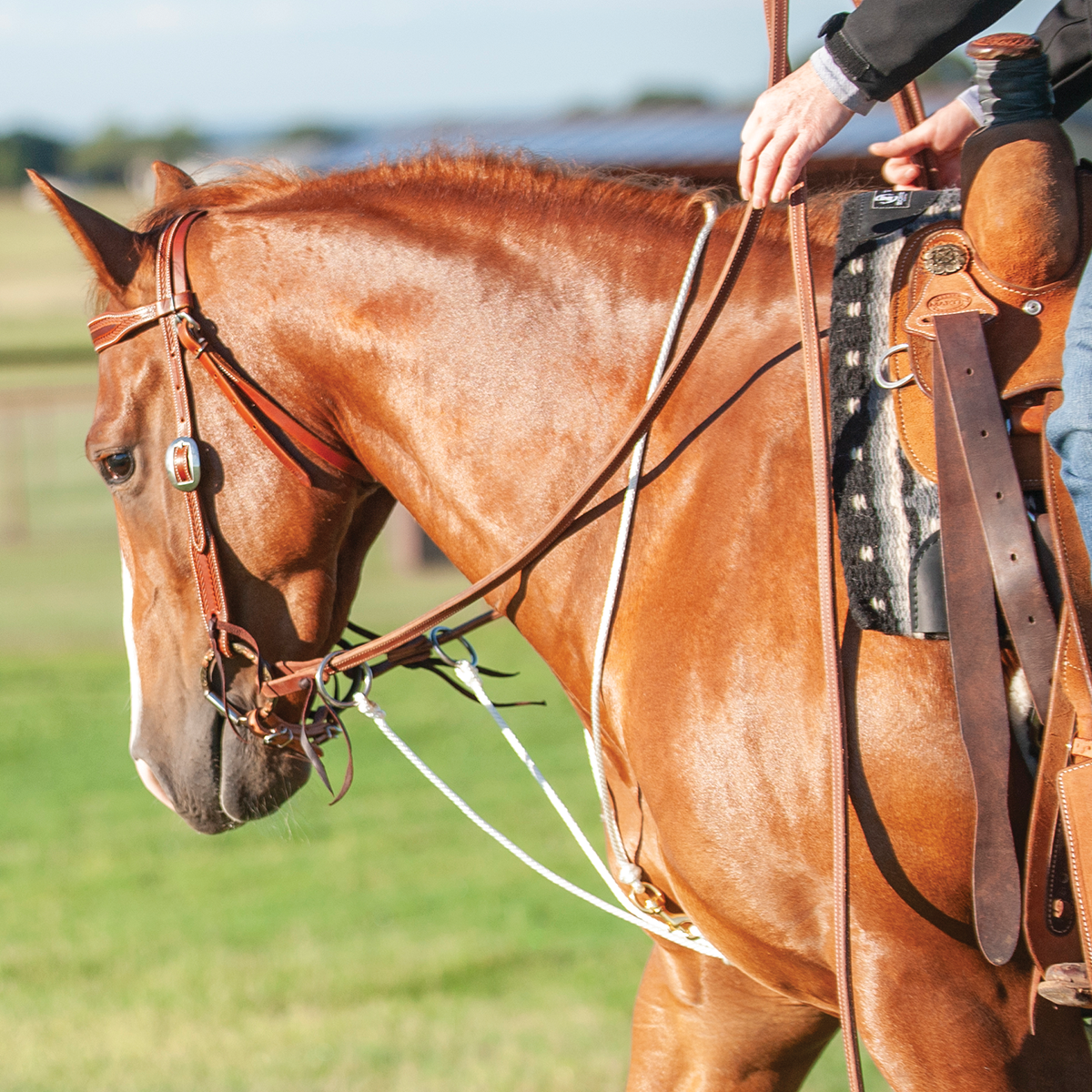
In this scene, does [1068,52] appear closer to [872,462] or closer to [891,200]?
[891,200]

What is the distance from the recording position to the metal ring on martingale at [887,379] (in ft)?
6.14

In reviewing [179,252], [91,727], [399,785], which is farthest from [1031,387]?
[91,727]

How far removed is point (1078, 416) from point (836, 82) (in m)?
0.58

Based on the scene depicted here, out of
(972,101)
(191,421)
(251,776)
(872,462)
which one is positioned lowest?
(251,776)

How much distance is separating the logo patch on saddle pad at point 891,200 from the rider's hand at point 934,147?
1.11 ft

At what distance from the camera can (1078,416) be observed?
1.69 meters

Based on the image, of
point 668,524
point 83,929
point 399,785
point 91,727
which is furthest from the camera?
point 91,727

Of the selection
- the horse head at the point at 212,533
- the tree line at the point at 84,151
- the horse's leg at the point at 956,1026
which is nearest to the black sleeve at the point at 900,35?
the horse head at the point at 212,533

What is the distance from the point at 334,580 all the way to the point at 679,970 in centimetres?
102

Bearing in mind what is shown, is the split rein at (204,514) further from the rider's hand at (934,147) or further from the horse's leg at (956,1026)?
the horse's leg at (956,1026)

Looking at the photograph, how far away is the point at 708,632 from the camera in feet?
6.37

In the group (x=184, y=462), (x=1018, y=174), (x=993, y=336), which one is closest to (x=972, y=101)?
(x=1018, y=174)

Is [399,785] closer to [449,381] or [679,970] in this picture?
[679,970]

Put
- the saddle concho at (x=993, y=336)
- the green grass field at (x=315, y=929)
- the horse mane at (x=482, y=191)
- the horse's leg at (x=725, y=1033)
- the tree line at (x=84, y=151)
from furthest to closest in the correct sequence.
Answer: the tree line at (x=84, y=151) < the green grass field at (x=315, y=929) < the horse's leg at (x=725, y=1033) < the horse mane at (x=482, y=191) < the saddle concho at (x=993, y=336)
